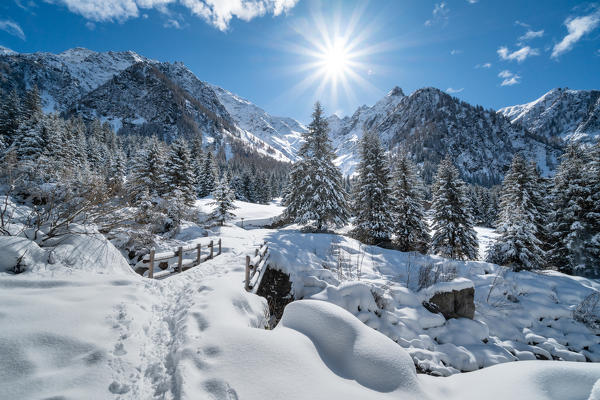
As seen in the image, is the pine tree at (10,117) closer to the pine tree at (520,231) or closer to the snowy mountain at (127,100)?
the pine tree at (520,231)

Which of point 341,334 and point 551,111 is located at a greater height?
point 551,111

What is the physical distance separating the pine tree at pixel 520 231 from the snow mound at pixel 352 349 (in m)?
15.5

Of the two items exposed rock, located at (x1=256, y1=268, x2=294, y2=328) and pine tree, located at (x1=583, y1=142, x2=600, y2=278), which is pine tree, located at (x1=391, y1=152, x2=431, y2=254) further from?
exposed rock, located at (x1=256, y1=268, x2=294, y2=328)

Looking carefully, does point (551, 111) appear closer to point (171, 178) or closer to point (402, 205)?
point (402, 205)

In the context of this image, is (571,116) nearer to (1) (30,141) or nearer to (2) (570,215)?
(2) (570,215)

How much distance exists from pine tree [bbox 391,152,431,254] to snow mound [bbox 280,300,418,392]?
15.7 m

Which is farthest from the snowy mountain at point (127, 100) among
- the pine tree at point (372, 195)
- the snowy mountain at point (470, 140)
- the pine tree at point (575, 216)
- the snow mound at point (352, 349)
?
the snow mound at point (352, 349)

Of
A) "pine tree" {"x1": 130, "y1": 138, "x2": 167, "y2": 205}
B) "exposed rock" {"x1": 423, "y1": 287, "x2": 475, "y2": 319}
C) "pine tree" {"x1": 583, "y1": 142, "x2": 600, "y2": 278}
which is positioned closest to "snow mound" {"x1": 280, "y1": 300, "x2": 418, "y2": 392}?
"exposed rock" {"x1": 423, "y1": 287, "x2": 475, "y2": 319}

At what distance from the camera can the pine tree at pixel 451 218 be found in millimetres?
17141

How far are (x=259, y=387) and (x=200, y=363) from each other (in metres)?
0.93

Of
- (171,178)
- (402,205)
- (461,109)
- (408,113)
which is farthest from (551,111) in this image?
(171,178)

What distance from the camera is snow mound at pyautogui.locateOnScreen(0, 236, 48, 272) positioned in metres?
3.90

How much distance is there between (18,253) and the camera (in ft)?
13.3

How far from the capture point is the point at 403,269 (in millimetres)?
9992
